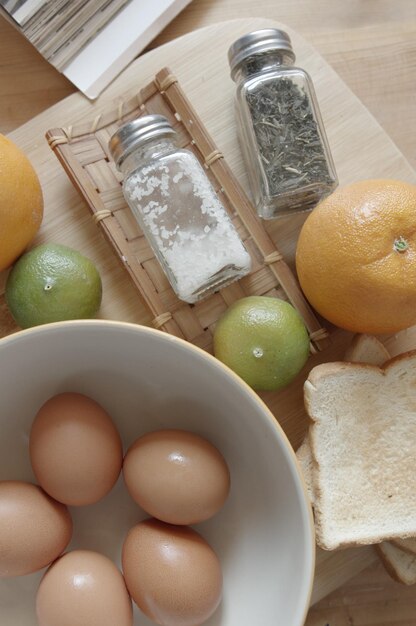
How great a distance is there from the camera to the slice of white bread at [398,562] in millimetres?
982

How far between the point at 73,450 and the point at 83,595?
0.53ft

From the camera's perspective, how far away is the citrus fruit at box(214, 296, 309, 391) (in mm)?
878

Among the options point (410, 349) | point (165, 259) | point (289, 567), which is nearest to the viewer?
point (289, 567)

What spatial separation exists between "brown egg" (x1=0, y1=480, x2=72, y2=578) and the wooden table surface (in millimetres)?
472

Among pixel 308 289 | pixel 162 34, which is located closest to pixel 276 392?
pixel 308 289

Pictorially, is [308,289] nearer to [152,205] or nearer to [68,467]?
[152,205]

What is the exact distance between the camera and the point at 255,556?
85 cm

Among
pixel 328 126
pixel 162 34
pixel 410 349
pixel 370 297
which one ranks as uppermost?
pixel 162 34

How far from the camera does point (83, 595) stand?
768mm

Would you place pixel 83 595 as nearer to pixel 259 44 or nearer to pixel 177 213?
pixel 177 213

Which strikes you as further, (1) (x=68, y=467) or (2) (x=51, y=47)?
(2) (x=51, y=47)

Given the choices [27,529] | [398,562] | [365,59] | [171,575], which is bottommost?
[398,562]

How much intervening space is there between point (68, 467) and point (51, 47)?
1.99 feet

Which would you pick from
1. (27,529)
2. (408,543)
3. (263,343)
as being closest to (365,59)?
(263,343)
